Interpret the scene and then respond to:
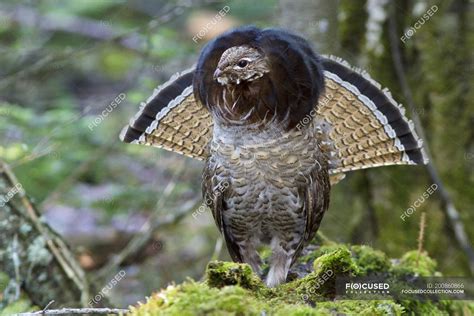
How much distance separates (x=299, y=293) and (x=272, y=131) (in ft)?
3.62

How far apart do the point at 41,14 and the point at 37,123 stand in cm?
406

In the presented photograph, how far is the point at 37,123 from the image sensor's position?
23.1 feet

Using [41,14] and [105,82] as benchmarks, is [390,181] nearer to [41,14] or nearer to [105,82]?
[41,14]

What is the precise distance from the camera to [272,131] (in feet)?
13.4

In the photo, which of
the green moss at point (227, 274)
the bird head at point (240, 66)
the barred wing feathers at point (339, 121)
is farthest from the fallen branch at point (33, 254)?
the green moss at point (227, 274)

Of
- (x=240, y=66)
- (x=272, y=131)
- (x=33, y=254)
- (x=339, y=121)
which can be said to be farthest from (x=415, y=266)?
(x=33, y=254)

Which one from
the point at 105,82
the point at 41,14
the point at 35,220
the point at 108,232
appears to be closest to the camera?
the point at 35,220

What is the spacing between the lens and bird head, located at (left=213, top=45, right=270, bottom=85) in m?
3.82

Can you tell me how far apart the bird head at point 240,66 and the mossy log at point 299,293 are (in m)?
1.12

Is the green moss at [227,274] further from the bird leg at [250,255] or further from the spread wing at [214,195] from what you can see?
the bird leg at [250,255]

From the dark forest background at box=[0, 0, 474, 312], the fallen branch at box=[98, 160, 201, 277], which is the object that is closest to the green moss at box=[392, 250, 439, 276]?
the dark forest background at box=[0, 0, 474, 312]

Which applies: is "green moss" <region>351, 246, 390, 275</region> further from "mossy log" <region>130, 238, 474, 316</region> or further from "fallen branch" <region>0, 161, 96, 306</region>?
"fallen branch" <region>0, 161, 96, 306</region>

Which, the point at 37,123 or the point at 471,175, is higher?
the point at 37,123

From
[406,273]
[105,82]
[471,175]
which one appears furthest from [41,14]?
[406,273]
